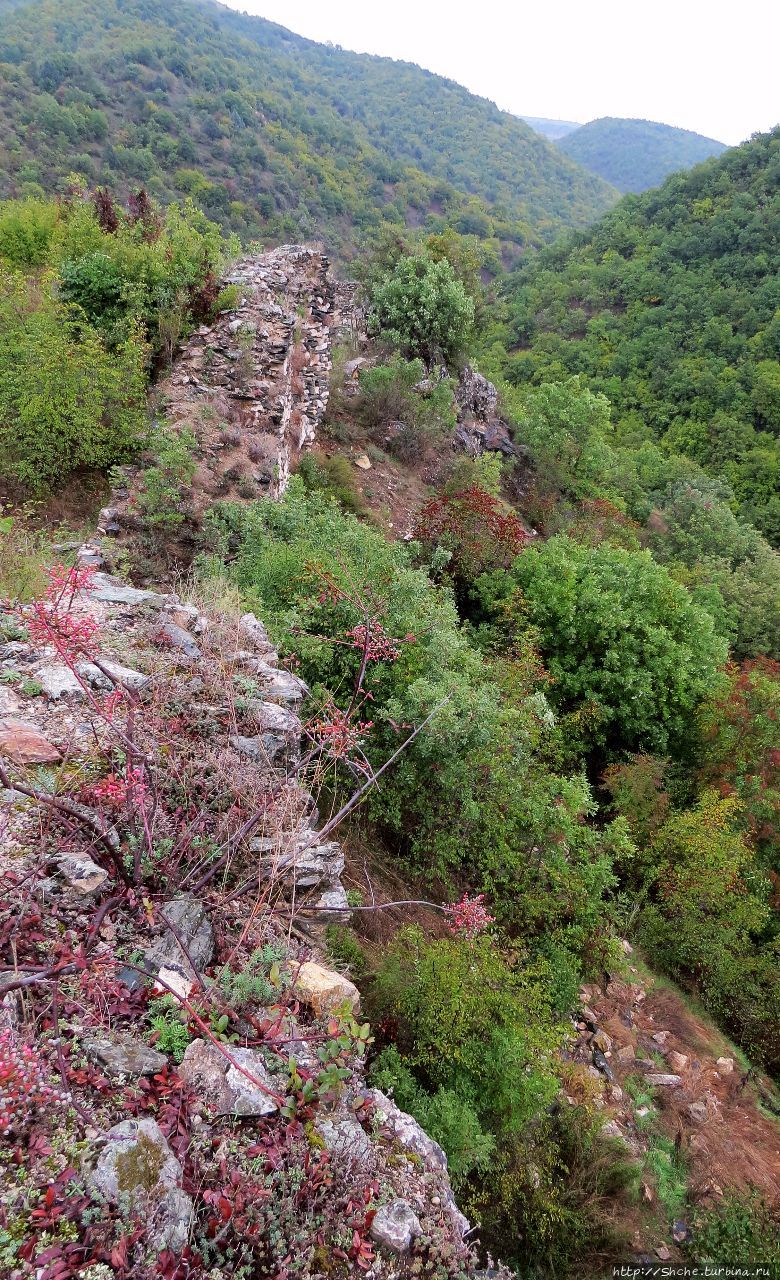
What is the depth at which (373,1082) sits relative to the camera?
3.26 metres

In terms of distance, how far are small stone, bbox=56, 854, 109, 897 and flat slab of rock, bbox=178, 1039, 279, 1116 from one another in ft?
2.57

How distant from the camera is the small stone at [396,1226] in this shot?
217 cm

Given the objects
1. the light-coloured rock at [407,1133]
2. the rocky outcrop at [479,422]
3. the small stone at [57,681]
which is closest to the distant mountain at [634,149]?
the rocky outcrop at [479,422]

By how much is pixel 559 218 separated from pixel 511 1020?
10382cm

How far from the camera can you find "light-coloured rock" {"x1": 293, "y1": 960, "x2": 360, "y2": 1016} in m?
2.77

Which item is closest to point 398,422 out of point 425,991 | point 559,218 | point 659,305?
point 425,991

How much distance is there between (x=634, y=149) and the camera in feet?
450

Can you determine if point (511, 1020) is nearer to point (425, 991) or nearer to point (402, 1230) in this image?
point (425, 991)

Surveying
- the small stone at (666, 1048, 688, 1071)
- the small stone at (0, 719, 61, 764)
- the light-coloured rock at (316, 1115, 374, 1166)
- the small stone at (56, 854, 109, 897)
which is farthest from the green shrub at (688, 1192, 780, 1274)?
the small stone at (0, 719, 61, 764)

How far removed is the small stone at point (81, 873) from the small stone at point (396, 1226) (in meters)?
1.65

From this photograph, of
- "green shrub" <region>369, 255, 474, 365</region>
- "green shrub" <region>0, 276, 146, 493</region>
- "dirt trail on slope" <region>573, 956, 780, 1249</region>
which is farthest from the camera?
"green shrub" <region>369, 255, 474, 365</region>

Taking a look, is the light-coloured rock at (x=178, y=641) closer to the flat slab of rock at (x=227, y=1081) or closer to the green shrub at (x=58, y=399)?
the flat slab of rock at (x=227, y=1081)

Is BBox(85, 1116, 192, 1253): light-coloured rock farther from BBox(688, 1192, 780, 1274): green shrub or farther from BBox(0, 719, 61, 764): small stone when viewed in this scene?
BBox(688, 1192, 780, 1274): green shrub

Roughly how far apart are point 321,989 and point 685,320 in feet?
154
